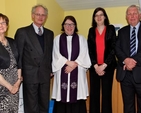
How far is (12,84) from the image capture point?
2.11 metres

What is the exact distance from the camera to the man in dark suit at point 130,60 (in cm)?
232

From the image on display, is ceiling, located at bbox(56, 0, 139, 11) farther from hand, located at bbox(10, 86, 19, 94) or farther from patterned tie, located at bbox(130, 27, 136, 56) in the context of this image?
hand, located at bbox(10, 86, 19, 94)

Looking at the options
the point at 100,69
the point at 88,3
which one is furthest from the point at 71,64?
the point at 88,3

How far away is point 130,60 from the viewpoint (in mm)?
2320

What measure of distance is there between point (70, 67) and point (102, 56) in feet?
1.40

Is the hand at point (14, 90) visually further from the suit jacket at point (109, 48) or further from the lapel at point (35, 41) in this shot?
the suit jacket at point (109, 48)

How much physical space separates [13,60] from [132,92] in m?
1.38

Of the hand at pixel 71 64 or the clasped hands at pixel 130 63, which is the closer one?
the clasped hands at pixel 130 63

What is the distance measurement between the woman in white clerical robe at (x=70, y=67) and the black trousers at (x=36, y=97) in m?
0.19

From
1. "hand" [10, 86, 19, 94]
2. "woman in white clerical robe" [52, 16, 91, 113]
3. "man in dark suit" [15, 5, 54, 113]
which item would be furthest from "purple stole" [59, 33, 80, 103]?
"hand" [10, 86, 19, 94]

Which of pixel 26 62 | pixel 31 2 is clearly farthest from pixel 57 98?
pixel 31 2

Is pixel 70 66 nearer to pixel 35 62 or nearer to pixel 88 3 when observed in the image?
pixel 35 62

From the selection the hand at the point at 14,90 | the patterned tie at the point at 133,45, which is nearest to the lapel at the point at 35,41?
the hand at the point at 14,90

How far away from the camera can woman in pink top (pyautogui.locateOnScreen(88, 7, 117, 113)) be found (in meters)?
2.58
